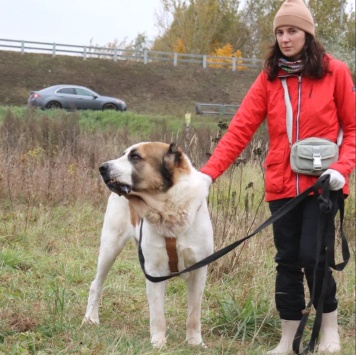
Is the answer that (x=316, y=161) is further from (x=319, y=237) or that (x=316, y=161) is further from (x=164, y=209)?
(x=164, y=209)

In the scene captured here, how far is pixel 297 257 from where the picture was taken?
4.20m

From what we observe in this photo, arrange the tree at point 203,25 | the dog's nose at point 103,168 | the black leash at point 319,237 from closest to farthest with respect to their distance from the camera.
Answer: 1. the dog's nose at point 103,168
2. the black leash at point 319,237
3. the tree at point 203,25

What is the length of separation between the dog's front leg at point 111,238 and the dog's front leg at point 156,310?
586mm

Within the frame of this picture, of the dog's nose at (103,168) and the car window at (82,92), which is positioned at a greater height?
the dog's nose at (103,168)

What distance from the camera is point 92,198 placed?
8.55m

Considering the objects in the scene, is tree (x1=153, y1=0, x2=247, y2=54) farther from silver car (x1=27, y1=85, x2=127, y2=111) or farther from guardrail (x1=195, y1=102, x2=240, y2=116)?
silver car (x1=27, y1=85, x2=127, y2=111)

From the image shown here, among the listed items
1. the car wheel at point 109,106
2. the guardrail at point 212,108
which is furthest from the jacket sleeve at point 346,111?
the guardrail at point 212,108

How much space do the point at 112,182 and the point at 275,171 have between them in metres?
1.08

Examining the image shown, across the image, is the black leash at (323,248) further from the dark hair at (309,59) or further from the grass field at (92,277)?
the dark hair at (309,59)

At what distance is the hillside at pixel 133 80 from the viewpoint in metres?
32.1

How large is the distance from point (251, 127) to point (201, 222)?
29.8 inches

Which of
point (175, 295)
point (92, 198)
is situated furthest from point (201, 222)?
point (92, 198)

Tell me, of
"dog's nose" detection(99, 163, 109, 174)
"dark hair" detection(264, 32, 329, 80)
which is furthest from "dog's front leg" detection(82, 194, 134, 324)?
"dark hair" detection(264, 32, 329, 80)

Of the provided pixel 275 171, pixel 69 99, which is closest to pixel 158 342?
pixel 275 171
